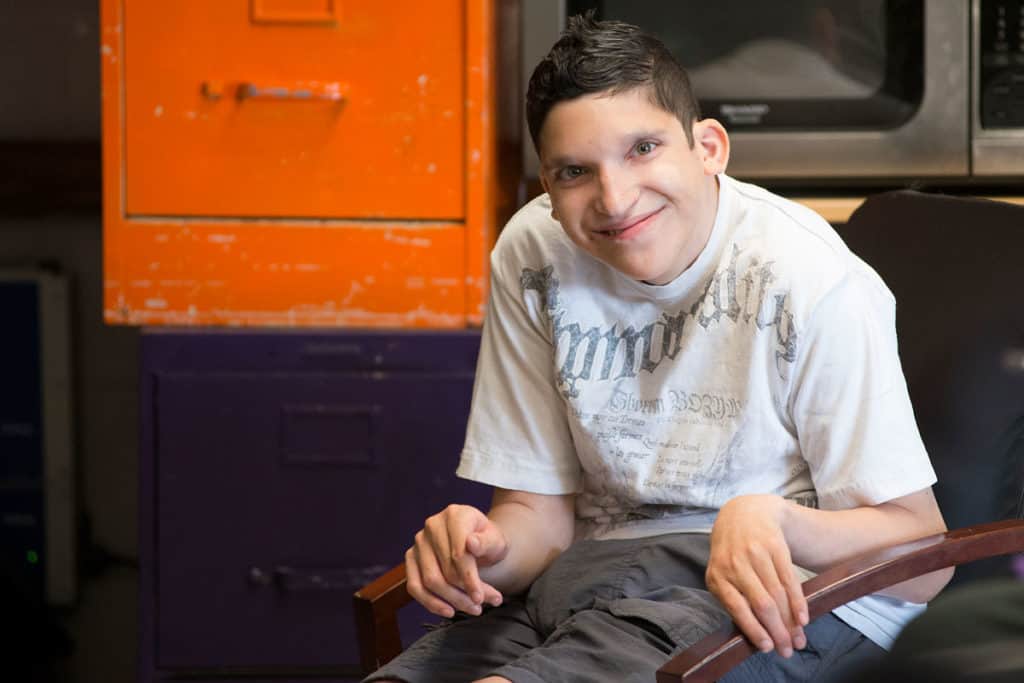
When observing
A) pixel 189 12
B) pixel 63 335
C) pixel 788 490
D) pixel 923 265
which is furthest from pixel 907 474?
pixel 63 335

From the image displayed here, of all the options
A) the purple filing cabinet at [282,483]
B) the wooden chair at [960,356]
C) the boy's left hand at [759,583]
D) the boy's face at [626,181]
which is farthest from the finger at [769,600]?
the purple filing cabinet at [282,483]

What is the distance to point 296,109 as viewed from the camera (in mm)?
2027

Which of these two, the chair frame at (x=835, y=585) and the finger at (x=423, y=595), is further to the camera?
the finger at (x=423, y=595)

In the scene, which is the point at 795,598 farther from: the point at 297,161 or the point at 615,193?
the point at 297,161

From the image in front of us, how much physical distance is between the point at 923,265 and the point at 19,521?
6.13 feet

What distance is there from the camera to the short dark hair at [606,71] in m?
1.29

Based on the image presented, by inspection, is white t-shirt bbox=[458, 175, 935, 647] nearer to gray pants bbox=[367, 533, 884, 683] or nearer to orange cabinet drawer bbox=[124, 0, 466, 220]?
gray pants bbox=[367, 533, 884, 683]

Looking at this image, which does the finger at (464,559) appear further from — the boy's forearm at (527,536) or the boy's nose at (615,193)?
the boy's nose at (615,193)

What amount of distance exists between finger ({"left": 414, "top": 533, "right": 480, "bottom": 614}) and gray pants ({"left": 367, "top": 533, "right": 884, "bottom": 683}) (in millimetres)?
65

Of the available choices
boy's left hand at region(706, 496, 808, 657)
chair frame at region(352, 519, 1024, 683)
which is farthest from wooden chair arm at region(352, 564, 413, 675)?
boy's left hand at region(706, 496, 808, 657)

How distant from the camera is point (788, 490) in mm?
1343

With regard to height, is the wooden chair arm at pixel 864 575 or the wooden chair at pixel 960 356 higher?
the wooden chair at pixel 960 356

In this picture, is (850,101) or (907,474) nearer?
(907,474)

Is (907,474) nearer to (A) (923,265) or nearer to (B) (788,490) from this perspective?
(B) (788,490)
